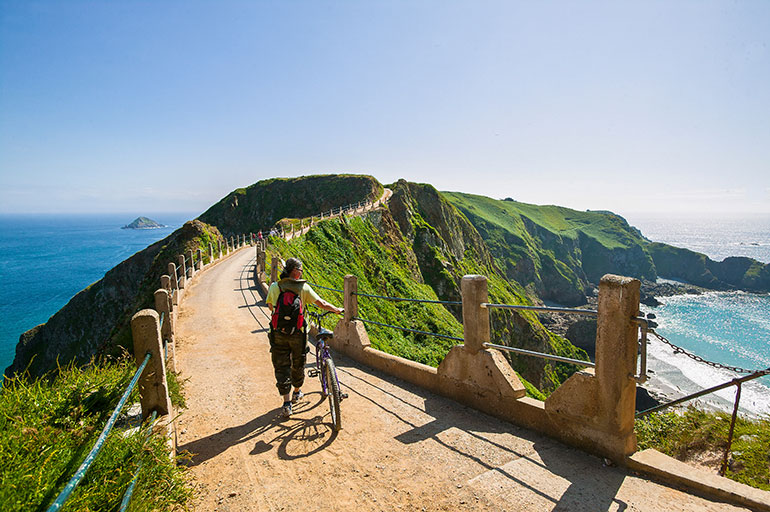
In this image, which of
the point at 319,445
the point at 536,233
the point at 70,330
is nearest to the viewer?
the point at 319,445

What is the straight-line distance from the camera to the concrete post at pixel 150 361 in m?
3.87

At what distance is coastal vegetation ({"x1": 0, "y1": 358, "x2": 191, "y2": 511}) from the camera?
2.42 meters

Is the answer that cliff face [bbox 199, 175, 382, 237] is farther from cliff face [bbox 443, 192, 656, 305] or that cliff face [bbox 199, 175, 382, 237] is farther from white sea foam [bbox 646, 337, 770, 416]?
cliff face [bbox 443, 192, 656, 305]

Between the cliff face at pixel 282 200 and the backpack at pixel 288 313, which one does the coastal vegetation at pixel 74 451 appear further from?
the cliff face at pixel 282 200

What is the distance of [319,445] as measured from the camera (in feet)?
15.7

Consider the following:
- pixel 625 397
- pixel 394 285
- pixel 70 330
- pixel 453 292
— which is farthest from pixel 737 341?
pixel 70 330

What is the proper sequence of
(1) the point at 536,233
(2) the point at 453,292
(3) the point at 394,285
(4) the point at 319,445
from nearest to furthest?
(4) the point at 319,445
(3) the point at 394,285
(2) the point at 453,292
(1) the point at 536,233

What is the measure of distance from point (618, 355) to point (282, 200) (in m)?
66.6

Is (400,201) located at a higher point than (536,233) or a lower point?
higher

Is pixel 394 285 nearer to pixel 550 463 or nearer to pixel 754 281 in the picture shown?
pixel 550 463

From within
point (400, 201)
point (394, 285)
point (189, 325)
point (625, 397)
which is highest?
point (400, 201)

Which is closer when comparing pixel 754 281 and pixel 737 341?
pixel 737 341

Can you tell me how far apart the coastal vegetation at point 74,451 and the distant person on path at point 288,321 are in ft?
5.40

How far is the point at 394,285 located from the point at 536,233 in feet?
372
